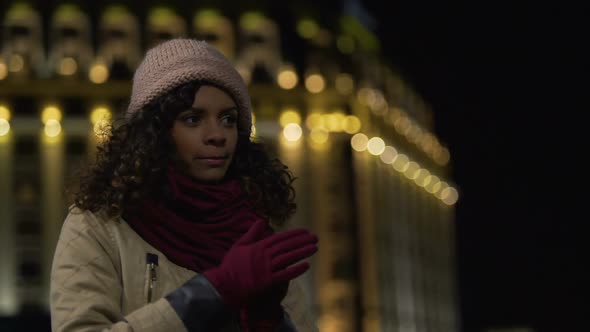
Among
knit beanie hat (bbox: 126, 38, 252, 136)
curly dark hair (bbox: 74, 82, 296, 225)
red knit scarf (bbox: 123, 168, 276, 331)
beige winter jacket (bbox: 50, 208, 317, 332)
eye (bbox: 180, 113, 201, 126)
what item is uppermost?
knit beanie hat (bbox: 126, 38, 252, 136)

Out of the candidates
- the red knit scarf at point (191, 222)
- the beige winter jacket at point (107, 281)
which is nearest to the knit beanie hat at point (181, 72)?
the red knit scarf at point (191, 222)

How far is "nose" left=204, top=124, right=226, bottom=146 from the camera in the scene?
3633 millimetres

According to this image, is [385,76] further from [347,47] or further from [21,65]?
[21,65]

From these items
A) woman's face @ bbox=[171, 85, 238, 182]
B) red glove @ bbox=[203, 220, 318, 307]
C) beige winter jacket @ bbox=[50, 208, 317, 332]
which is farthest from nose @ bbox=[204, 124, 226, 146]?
red glove @ bbox=[203, 220, 318, 307]

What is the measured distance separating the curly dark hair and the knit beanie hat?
0.03 meters

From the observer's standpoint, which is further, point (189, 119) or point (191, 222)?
point (189, 119)

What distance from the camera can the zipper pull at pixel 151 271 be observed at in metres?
3.46

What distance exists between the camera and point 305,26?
195 ft

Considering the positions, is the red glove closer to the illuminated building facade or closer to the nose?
the nose

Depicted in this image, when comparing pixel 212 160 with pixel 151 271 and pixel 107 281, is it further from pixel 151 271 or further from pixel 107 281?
pixel 107 281

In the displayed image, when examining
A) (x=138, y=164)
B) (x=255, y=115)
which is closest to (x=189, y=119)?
(x=138, y=164)

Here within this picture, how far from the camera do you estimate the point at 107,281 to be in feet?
11.1

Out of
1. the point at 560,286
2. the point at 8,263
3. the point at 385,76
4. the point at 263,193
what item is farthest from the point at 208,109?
the point at 560,286

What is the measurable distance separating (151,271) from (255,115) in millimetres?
52280
